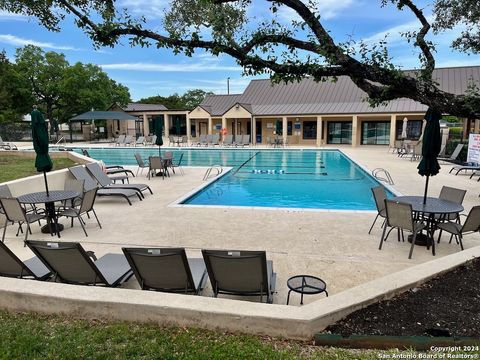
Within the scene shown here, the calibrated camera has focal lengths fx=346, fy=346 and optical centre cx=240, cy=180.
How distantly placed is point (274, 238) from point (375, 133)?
2837cm

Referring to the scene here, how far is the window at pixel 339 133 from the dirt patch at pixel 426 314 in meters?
30.0

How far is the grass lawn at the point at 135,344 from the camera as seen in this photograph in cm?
289

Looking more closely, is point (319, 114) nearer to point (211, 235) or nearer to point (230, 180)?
point (230, 180)

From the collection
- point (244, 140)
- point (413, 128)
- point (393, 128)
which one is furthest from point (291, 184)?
point (413, 128)

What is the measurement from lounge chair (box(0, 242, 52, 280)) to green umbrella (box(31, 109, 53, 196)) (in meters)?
2.84

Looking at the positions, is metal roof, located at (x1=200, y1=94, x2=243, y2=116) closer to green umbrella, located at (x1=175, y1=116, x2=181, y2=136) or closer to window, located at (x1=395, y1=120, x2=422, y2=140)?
green umbrella, located at (x1=175, y1=116, x2=181, y2=136)

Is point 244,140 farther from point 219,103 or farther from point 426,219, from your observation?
point 426,219

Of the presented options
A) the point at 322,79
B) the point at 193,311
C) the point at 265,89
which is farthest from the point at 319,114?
the point at 193,311

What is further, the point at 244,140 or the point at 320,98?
the point at 320,98

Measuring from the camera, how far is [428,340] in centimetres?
295

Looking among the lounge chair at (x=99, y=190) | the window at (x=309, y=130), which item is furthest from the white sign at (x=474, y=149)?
the window at (x=309, y=130)

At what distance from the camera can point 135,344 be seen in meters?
3.05

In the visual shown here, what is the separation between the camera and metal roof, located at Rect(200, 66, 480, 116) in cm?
3008

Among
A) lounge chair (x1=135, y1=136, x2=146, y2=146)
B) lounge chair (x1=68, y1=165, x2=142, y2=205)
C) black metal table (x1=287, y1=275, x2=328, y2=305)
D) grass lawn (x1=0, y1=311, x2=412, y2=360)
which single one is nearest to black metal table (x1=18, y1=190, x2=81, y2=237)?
lounge chair (x1=68, y1=165, x2=142, y2=205)
